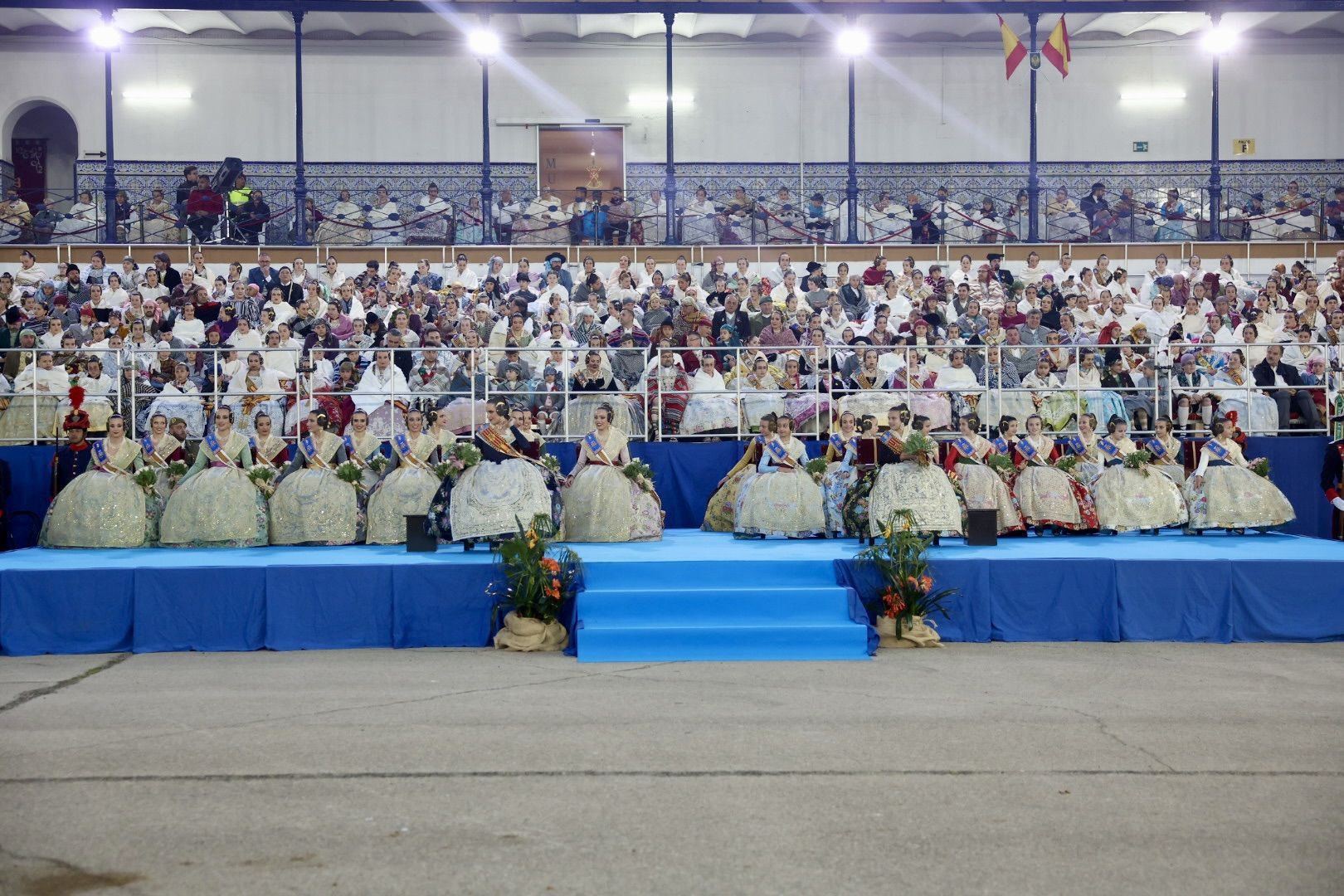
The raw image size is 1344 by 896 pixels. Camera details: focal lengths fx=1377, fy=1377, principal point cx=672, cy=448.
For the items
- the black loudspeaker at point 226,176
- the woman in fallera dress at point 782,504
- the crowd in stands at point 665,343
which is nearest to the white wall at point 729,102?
the black loudspeaker at point 226,176

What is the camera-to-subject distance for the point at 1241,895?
187 inches

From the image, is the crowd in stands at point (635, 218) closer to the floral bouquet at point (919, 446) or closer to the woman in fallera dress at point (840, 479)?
the woman in fallera dress at point (840, 479)

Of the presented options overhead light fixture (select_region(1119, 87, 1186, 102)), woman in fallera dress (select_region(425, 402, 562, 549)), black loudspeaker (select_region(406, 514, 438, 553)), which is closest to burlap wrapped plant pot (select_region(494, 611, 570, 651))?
woman in fallera dress (select_region(425, 402, 562, 549))

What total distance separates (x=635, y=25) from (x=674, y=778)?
21.1m

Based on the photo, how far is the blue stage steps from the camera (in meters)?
9.79

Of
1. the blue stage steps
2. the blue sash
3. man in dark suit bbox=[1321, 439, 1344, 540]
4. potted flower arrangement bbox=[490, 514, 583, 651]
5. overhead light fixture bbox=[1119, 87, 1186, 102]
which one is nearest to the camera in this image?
the blue stage steps

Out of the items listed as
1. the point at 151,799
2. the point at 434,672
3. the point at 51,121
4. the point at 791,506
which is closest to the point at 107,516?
the point at 434,672

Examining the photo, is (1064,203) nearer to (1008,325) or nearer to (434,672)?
(1008,325)

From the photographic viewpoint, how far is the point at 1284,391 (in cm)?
1628

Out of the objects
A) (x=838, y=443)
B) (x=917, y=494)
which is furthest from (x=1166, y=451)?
(x=917, y=494)

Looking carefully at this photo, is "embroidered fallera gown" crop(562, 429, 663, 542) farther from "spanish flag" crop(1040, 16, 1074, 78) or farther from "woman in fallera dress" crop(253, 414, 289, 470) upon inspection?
"spanish flag" crop(1040, 16, 1074, 78)

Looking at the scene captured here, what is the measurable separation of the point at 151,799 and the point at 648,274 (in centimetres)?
1563

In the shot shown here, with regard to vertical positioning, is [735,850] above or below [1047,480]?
below

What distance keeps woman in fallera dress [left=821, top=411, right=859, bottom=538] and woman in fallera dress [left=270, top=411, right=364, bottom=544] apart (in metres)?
4.48
